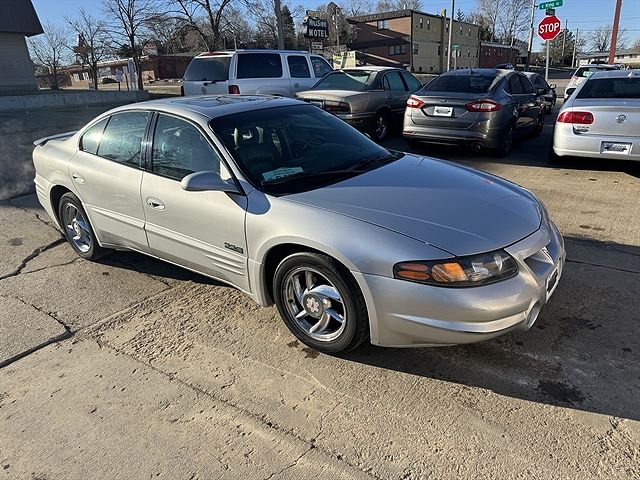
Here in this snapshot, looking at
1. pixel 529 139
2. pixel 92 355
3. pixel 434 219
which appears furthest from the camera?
pixel 529 139

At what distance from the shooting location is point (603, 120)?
21.7 ft

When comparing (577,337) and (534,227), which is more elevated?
(534,227)

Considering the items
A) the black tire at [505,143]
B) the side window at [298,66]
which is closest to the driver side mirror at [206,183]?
the black tire at [505,143]

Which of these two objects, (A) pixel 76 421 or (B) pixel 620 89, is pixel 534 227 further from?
(B) pixel 620 89

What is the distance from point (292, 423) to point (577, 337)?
191cm

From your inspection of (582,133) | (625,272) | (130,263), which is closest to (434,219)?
(625,272)

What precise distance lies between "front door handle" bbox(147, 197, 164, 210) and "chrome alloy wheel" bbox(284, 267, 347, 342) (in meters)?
1.20

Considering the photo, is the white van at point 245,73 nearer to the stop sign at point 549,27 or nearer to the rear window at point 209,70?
the rear window at point 209,70

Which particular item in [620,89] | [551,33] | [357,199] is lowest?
[357,199]

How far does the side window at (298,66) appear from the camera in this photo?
11.0 m

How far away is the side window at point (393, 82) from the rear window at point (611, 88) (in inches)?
155

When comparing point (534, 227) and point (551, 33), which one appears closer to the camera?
point (534, 227)

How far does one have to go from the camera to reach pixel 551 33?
1792cm

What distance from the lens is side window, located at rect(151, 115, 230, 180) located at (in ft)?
11.1
